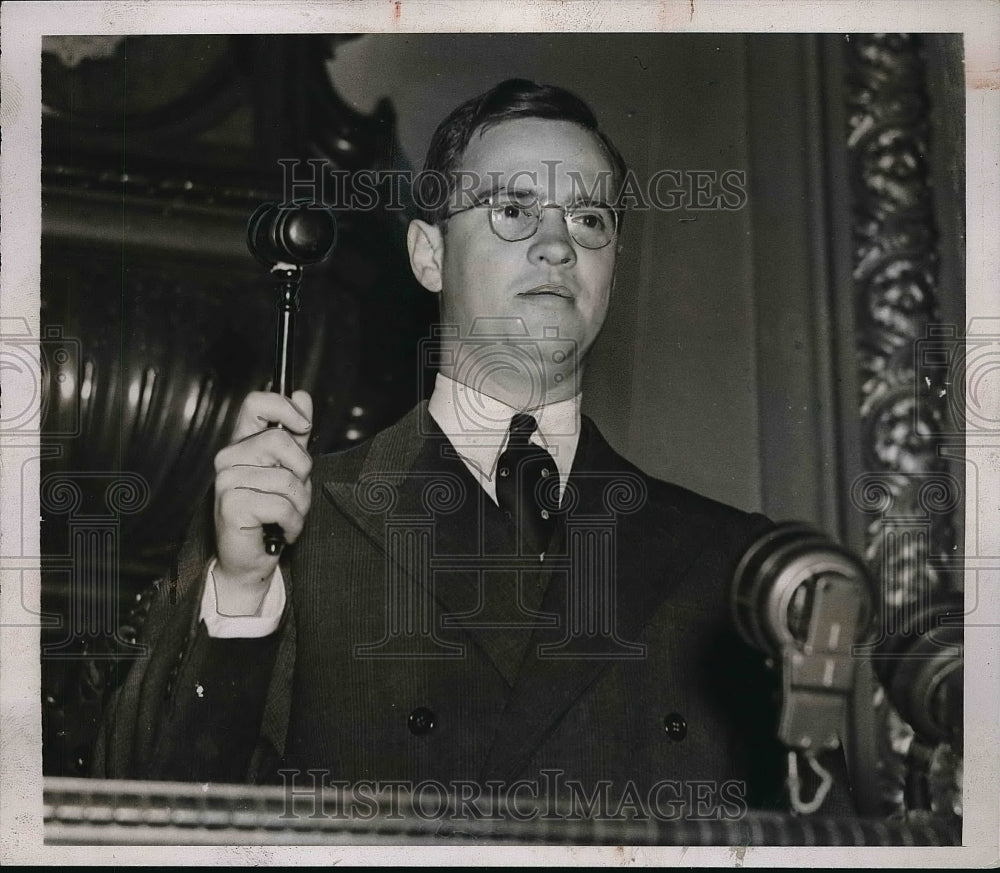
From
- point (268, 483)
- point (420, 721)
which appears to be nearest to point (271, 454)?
point (268, 483)

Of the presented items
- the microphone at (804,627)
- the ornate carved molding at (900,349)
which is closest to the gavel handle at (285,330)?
the microphone at (804,627)

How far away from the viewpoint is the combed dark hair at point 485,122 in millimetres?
1693

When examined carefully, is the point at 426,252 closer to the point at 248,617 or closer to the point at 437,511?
the point at 437,511

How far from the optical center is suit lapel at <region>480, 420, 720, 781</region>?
1649 mm

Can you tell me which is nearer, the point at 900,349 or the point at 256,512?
the point at 256,512

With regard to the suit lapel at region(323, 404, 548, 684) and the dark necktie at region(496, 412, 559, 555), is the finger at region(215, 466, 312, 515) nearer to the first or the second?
the suit lapel at region(323, 404, 548, 684)

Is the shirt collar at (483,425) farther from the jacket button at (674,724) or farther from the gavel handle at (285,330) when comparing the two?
the jacket button at (674,724)

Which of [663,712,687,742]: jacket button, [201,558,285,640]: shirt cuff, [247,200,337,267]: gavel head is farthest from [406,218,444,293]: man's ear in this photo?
[663,712,687,742]: jacket button

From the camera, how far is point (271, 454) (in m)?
1.66

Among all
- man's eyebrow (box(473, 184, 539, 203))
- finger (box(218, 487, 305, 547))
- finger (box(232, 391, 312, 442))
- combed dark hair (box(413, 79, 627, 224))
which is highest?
combed dark hair (box(413, 79, 627, 224))

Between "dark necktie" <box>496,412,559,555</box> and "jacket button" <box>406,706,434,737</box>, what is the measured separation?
0.96 feet

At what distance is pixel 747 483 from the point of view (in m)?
1.70

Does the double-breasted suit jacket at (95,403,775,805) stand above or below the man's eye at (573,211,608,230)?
below

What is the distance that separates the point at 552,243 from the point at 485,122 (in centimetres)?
23
